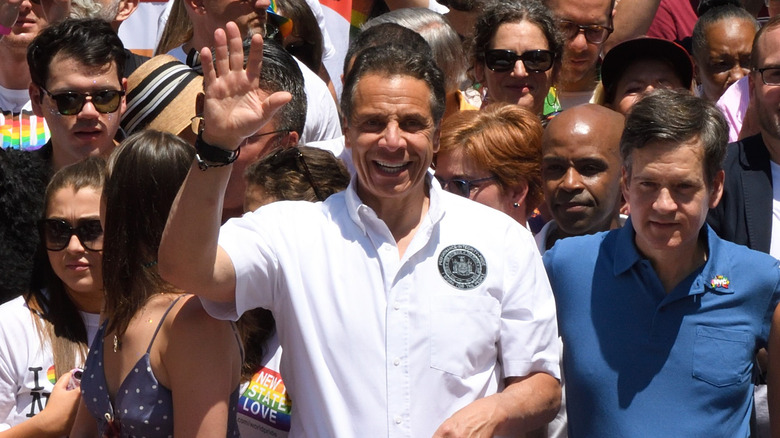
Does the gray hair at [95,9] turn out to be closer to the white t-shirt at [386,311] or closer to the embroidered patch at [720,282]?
the white t-shirt at [386,311]

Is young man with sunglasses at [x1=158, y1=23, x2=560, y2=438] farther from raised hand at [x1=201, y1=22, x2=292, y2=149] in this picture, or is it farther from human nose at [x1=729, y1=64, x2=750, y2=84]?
human nose at [x1=729, y1=64, x2=750, y2=84]

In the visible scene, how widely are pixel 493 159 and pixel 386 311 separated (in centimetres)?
113

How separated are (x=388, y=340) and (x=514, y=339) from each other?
36cm

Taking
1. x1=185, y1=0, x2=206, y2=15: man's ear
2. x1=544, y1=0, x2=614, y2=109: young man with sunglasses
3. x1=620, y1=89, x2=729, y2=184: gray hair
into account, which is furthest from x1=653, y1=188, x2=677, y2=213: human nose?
x1=185, y1=0, x2=206, y2=15: man's ear

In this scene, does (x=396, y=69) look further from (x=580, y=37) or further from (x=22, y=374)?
(x=580, y=37)

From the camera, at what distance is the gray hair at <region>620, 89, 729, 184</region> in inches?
139

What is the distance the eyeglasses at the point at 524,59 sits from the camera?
5.00 metres

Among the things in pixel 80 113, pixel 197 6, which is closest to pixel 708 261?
pixel 80 113

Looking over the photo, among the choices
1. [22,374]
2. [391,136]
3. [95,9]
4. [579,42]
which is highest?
[391,136]

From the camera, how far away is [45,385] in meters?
3.78

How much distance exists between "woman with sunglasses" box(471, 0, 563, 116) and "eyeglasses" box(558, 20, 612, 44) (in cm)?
36

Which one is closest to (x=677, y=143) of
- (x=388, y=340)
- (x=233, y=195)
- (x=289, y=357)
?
(x=388, y=340)

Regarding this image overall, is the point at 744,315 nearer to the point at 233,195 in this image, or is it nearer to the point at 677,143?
the point at 677,143

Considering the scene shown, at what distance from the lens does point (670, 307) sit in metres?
3.51
